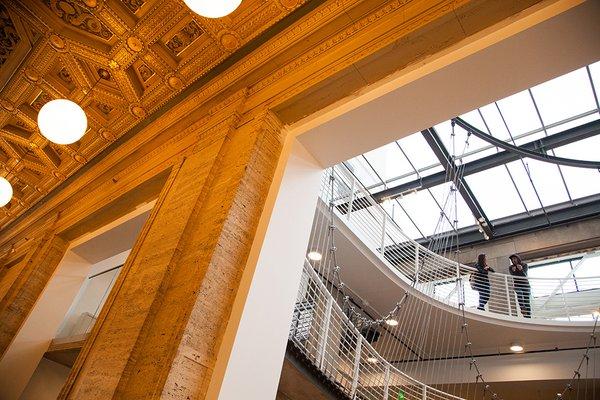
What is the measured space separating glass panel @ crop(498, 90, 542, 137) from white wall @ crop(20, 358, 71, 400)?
401 inches

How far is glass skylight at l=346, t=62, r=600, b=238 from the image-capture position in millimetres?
9448

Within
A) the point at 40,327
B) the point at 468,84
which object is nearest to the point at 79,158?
the point at 40,327

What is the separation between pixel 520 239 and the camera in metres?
12.1

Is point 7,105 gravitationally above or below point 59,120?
above

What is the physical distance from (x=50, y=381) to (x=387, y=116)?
587 cm

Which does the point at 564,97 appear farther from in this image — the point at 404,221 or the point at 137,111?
the point at 137,111

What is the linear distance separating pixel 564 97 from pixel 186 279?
9.98 metres

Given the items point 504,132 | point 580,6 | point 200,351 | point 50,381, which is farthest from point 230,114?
point 504,132

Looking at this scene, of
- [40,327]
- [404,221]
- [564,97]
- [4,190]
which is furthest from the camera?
[404,221]

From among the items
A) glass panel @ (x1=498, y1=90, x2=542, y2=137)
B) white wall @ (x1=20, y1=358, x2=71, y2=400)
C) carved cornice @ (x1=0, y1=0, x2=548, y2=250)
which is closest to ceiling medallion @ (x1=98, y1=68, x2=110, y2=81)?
carved cornice @ (x1=0, y1=0, x2=548, y2=250)

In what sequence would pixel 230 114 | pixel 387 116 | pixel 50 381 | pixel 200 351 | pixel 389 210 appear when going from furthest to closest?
1. pixel 389 210
2. pixel 50 381
3. pixel 230 114
4. pixel 387 116
5. pixel 200 351

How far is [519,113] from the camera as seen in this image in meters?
9.87

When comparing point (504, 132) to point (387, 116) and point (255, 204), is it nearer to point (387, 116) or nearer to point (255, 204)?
point (387, 116)

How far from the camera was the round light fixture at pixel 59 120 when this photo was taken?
3.85 meters
